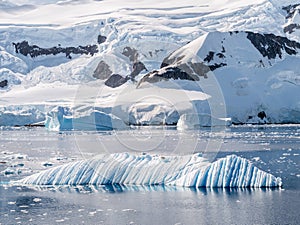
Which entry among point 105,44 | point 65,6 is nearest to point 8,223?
point 105,44

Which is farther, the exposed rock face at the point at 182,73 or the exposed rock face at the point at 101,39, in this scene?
the exposed rock face at the point at 101,39

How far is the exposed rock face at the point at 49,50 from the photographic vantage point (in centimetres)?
12888

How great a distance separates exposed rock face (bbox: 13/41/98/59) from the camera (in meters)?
129

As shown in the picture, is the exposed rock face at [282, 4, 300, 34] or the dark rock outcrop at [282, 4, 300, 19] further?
the dark rock outcrop at [282, 4, 300, 19]

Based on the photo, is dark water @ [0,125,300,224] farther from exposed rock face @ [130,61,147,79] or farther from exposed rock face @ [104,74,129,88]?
exposed rock face @ [104,74,129,88]

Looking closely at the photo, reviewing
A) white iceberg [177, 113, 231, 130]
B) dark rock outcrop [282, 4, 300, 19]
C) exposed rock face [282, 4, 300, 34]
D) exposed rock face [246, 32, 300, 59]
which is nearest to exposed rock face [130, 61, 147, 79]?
exposed rock face [246, 32, 300, 59]

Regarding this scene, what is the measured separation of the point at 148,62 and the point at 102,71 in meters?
10.5

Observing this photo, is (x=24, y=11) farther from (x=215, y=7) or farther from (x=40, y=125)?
(x=40, y=125)

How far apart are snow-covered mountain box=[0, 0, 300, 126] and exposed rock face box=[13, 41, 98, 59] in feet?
0.74

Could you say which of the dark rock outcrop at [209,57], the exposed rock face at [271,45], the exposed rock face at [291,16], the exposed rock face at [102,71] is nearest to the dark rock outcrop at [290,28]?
the exposed rock face at [291,16]

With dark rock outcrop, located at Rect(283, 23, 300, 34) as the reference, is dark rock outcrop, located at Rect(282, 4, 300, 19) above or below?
above

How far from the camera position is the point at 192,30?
117500 millimetres

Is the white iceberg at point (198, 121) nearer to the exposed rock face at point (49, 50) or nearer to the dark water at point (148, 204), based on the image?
the dark water at point (148, 204)

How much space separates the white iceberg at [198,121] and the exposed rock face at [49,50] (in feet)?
193
